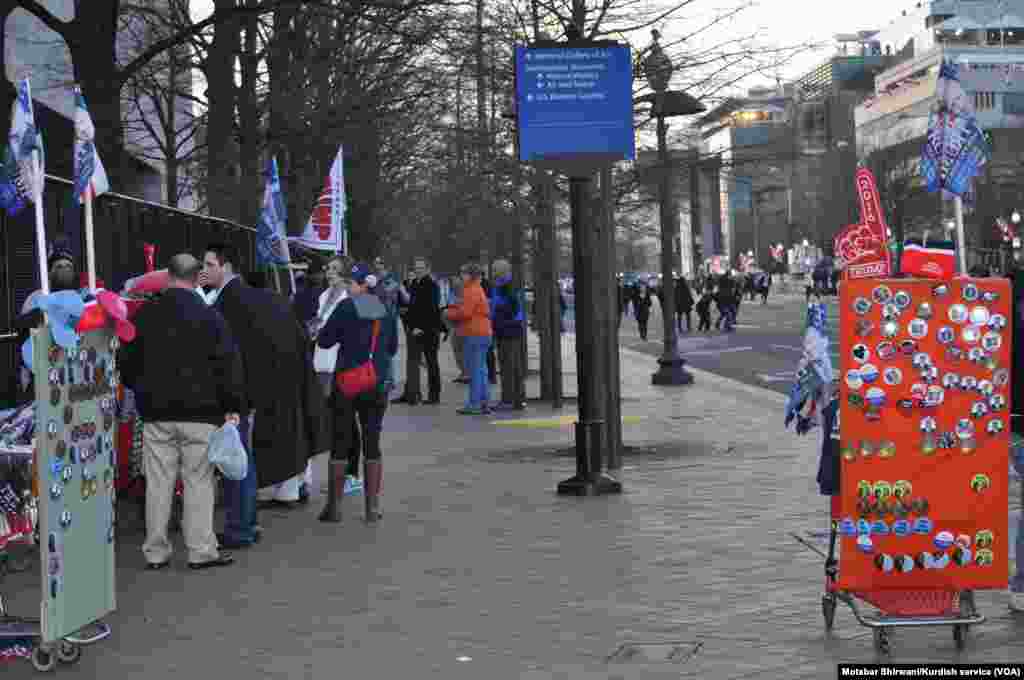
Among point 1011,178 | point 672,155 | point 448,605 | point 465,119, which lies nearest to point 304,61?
point 465,119

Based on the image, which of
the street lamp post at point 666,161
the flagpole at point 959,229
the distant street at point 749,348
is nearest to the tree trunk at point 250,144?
the street lamp post at point 666,161

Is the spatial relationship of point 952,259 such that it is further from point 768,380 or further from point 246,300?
point 768,380

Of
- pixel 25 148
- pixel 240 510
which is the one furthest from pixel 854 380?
pixel 240 510

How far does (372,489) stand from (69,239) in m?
2.57

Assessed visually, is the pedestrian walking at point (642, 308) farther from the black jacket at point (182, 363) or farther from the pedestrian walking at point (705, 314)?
the black jacket at point (182, 363)

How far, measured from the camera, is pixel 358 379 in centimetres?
1314

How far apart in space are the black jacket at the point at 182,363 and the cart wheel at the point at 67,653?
2.77m

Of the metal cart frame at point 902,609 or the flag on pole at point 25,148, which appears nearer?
the metal cart frame at point 902,609

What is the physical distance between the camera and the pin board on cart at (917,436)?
833 cm

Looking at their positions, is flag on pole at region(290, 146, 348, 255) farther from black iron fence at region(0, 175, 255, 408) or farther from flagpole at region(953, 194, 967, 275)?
flagpole at region(953, 194, 967, 275)

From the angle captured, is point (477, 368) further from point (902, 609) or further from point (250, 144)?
point (902, 609)

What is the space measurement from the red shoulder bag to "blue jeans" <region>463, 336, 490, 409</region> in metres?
10.1

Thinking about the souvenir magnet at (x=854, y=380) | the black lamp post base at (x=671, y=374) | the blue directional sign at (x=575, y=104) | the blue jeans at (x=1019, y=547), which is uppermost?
the blue directional sign at (x=575, y=104)

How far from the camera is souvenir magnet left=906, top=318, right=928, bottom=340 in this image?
8.34 m
